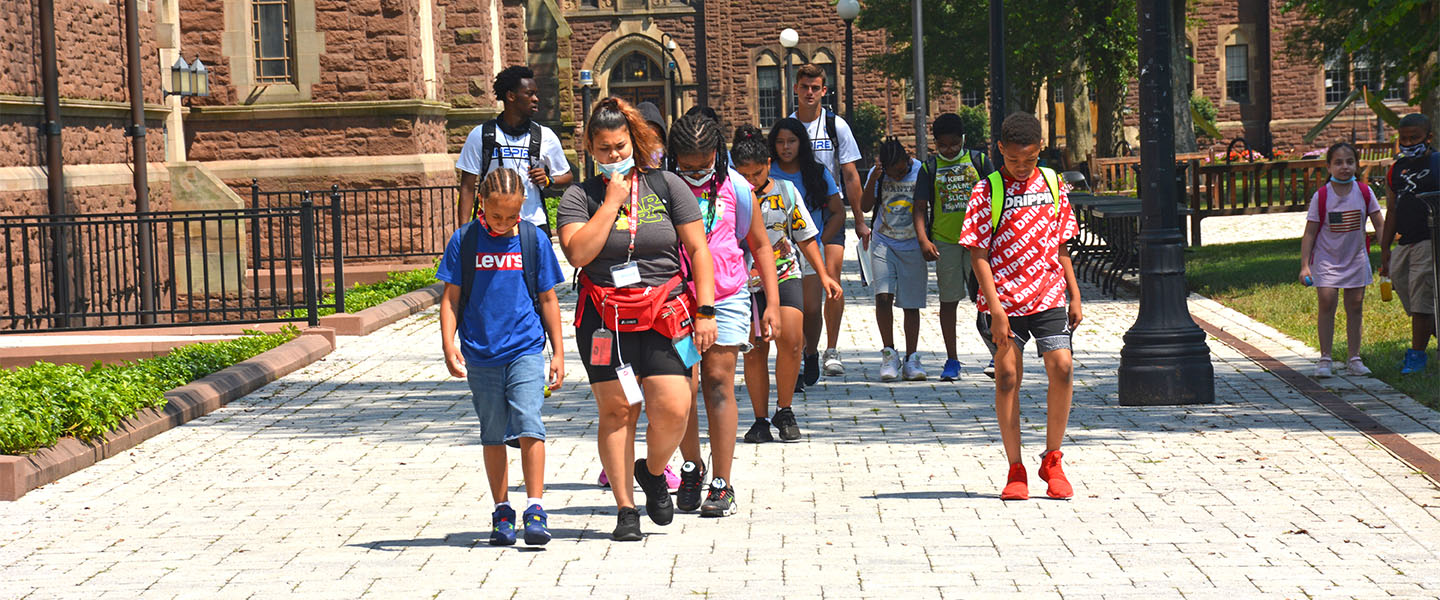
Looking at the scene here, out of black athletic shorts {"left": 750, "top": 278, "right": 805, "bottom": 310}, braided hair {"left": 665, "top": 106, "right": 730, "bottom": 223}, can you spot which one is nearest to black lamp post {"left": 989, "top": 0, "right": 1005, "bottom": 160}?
black athletic shorts {"left": 750, "top": 278, "right": 805, "bottom": 310}

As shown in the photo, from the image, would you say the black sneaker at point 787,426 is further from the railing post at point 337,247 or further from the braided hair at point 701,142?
the railing post at point 337,247

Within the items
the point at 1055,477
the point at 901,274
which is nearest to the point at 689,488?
the point at 1055,477

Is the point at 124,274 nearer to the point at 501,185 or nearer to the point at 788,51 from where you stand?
the point at 501,185

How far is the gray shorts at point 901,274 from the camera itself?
11523 mm

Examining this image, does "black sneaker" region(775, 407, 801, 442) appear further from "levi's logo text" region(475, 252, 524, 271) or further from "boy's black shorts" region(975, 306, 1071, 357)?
"levi's logo text" region(475, 252, 524, 271)

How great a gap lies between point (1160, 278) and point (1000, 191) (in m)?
3.40

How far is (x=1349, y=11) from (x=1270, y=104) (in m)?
29.9

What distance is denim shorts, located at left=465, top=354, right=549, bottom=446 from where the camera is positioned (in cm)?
652

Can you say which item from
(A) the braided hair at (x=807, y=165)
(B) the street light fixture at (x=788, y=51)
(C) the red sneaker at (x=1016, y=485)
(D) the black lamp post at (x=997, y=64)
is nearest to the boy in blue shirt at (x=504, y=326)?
(C) the red sneaker at (x=1016, y=485)

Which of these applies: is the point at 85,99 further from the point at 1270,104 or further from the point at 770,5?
the point at 1270,104

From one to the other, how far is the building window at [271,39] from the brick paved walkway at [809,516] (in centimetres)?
1329

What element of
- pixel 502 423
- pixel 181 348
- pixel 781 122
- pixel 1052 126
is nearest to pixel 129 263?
pixel 181 348

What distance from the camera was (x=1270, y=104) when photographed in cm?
5950

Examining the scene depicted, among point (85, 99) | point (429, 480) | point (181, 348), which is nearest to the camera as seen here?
point (429, 480)
